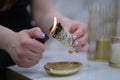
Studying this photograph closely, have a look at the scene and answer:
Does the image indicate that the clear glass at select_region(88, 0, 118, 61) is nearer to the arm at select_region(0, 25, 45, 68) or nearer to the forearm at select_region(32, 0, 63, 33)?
the forearm at select_region(32, 0, 63, 33)

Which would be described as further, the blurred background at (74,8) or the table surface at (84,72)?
the blurred background at (74,8)

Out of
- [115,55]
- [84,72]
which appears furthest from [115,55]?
[84,72]

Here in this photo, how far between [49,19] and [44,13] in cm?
4

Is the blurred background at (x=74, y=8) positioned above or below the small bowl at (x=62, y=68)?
above

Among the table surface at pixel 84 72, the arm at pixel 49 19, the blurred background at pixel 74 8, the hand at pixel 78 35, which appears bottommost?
the table surface at pixel 84 72

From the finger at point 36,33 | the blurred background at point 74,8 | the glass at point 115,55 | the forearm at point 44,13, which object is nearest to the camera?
the finger at point 36,33

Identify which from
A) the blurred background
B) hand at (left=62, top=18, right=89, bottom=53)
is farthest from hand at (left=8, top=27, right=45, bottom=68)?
the blurred background

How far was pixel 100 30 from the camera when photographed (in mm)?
860

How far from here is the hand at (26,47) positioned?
0.59m

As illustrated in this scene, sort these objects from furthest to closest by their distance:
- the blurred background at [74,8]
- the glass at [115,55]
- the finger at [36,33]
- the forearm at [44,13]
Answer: the blurred background at [74,8] < the forearm at [44,13] < the glass at [115,55] < the finger at [36,33]

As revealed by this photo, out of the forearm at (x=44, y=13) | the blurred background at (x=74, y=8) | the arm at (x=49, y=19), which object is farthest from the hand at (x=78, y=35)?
the blurred background at (x=74, y=8)

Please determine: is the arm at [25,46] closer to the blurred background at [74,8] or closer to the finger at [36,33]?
the finger at [36,33]

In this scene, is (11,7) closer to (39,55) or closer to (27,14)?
(27,14)

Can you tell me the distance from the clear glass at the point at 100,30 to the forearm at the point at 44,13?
5.1 inches
